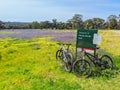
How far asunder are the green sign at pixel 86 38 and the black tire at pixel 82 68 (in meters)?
1.29

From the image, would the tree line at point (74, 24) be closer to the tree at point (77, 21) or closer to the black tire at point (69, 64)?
the tree at point (77, 21)

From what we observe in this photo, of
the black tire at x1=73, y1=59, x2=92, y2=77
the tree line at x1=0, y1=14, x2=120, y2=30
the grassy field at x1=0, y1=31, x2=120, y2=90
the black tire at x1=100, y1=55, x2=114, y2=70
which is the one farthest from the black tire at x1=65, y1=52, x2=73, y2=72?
the tree line at x1=0, y1=14, x2=120, y2=30

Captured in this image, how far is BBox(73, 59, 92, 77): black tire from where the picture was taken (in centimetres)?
1163

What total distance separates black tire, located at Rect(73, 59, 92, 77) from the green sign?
1289 mm

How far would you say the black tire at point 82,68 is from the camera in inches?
458

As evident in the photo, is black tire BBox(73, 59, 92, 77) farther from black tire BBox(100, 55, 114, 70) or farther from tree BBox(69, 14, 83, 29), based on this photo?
Result: tree BBox(69, 14, 83, 29)

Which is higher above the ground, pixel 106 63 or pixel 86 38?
pixel 86 38

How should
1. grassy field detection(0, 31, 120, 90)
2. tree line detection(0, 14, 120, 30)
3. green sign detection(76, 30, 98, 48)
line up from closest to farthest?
grassy field detection(0, 31, 120, 90) < green sign detection(76, 30, 98, 48) < tree line detection(0, 14, 120, 30)

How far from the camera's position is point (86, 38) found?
1290 cm

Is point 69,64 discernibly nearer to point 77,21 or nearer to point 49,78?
point 49,78

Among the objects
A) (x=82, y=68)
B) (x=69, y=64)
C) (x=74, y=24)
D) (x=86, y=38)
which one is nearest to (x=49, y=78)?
(x=82, y=68)

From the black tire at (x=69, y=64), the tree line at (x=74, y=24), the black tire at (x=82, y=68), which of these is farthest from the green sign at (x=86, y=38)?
the tree line at (x=74, y=24)

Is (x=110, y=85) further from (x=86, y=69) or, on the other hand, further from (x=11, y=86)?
(x=11, y=86)

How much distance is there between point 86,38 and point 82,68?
1.78 meters
